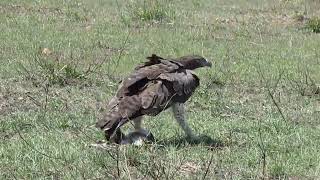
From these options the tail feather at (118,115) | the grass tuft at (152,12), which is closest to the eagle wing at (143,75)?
the tail feather at (118,115)

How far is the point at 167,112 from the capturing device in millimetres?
8500

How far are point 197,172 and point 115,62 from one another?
5.86m

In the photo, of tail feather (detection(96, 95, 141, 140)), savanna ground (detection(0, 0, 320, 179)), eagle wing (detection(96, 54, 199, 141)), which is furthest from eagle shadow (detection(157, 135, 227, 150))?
tail feather (detection(96, 95, 141, 140))

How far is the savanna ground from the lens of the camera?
19.5 ft

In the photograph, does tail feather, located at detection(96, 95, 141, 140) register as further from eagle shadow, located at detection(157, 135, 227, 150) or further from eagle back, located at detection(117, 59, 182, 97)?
eagle shadow, located at detection(157, 135, 227, 150)

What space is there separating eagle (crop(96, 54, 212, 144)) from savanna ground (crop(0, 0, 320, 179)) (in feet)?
0.85

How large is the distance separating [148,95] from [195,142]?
79cm

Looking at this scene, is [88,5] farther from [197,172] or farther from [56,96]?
[197,172]

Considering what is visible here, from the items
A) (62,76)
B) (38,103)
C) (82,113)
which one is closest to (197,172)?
(82,113)

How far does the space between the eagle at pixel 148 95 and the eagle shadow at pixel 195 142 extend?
0.08 metres

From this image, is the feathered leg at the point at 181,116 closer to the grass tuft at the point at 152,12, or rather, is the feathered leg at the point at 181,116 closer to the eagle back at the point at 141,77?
the eagle back at the point at 141,77

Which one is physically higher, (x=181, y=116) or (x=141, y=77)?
(x=141, y=77)

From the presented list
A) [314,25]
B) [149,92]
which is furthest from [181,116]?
[314,25]

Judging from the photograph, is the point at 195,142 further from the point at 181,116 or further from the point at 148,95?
the point at 148,95
